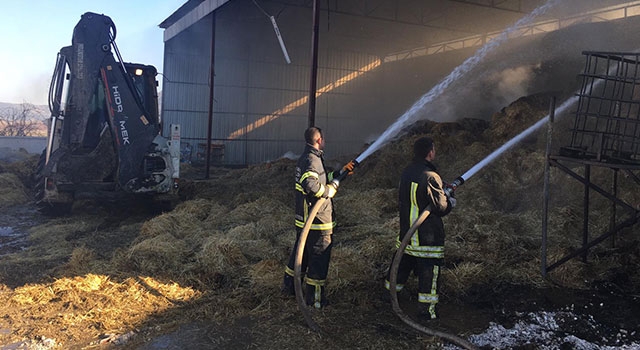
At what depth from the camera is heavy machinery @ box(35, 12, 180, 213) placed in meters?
8.07

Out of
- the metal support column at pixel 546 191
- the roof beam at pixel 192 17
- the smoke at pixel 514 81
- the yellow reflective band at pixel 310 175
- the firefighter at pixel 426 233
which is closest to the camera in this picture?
the firefighter at pixel 426 233

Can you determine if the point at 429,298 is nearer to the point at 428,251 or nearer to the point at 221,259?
the point at 428,251

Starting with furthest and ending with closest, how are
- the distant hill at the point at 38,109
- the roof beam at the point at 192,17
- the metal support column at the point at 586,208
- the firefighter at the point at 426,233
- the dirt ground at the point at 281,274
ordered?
1. the distant hill at the point at 38,109
2. the roof beam at the point at 192,17
3. the metal support column at the point at 586,208
4. the firefighter at the point at 426,233
5. the dirt ground at the point at 281,274

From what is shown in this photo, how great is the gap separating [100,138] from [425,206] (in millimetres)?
6892

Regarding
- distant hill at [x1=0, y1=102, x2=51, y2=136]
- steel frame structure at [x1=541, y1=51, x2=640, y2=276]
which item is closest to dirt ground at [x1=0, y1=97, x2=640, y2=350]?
steel frame structure at [x1=541, y1=51, x2=640, y2=276]

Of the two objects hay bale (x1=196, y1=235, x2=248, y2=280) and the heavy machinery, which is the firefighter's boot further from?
the heavy machinery

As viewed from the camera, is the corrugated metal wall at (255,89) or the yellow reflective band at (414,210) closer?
the yellow reflective band at (414,210)

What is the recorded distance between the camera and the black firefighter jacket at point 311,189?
13.6 ft

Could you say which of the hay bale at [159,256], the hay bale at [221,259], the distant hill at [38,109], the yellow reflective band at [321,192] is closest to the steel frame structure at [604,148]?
the yellow reflective band at [321,192]

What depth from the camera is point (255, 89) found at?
23.4 metres

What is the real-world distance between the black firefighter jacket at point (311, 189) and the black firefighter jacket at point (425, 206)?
0.78m

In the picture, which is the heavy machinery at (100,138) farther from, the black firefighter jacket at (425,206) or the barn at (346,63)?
the barn at (346,63)

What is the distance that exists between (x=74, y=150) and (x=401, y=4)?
15.5 m

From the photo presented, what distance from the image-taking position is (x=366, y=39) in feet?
80.9
